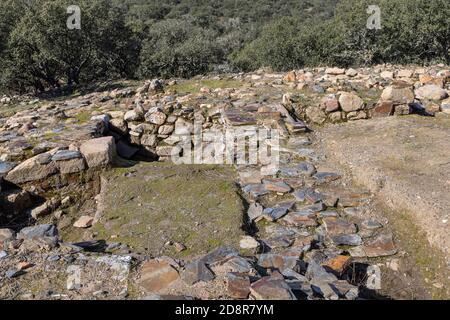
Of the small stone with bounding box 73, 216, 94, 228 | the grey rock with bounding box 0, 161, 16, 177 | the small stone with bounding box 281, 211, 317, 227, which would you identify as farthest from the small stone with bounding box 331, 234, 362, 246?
the grey rock with bounding box 0, 161, 16, 177

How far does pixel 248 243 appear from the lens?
15.2ft

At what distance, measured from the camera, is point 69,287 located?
3.47 metres

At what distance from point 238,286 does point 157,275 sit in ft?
2.46

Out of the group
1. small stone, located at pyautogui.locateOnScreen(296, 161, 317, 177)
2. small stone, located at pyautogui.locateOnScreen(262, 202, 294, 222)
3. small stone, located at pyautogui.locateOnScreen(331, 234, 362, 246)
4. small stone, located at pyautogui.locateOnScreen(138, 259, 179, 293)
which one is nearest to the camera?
small stone, located at pyautogui.locateOnScreen(138, 259, 179, 293)

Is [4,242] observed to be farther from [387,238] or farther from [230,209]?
[387,238]

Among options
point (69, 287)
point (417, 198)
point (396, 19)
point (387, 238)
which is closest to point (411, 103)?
point (417, 198)

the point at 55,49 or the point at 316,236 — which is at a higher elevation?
the point at 55,49

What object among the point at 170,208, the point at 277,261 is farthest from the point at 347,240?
the point at 170,208

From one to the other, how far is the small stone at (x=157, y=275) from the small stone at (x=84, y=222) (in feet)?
6.16

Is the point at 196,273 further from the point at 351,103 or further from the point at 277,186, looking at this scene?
the point at 351,103

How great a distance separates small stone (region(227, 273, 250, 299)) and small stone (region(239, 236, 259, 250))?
1.03 m

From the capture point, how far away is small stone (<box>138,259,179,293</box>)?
3543 millimetres

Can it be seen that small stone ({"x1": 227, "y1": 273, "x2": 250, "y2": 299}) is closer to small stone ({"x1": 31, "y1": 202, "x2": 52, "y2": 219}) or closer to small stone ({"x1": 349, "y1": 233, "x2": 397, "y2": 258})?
small stone ({"x1": 349, "y1": 233, "x2": 397, "y2": 258})

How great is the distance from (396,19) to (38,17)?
13634 millimetres
